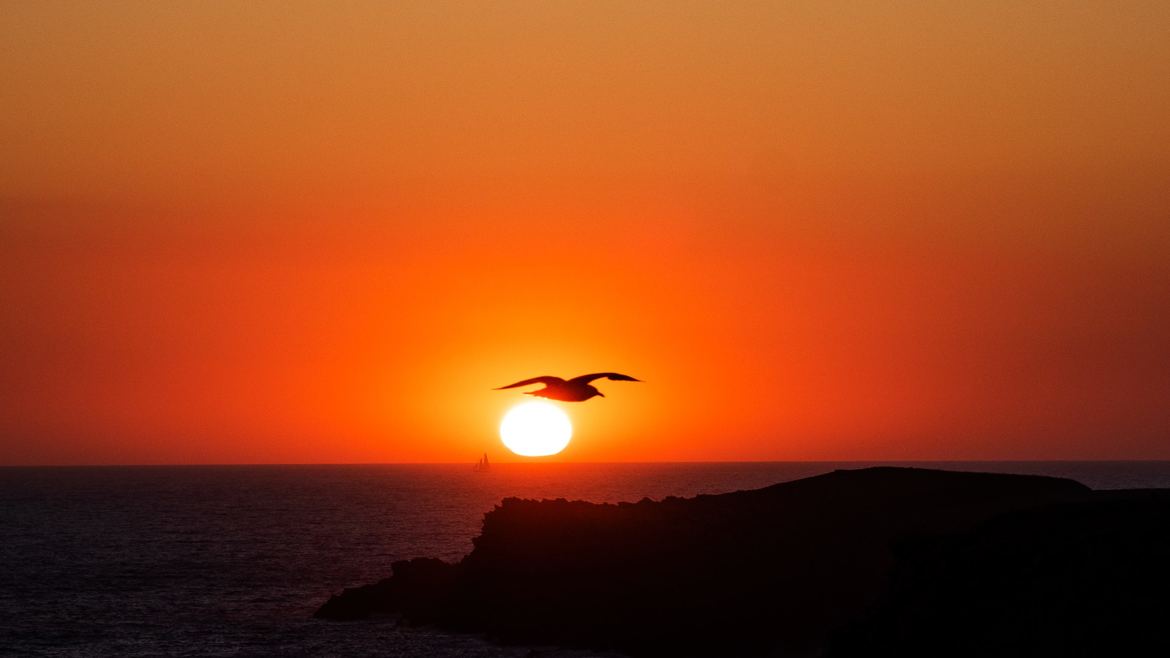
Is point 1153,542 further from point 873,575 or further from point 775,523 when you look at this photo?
point 775,523

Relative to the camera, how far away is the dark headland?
95.0ft

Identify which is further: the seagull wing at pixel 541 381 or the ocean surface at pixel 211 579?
the ocean surface at pixel 211 579

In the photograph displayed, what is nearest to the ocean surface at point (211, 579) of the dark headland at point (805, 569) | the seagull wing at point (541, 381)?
the dark headland at point (805, 569)

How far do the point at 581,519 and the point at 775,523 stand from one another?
850 centimetres

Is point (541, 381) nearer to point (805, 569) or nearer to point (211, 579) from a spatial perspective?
point (805, 569)

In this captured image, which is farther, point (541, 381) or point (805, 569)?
point (805, 569)

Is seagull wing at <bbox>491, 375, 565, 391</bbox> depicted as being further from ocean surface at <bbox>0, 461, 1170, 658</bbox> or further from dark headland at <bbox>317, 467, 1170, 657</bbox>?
ocean surface at <bbox>0, 461, 1170, 658</bbox>

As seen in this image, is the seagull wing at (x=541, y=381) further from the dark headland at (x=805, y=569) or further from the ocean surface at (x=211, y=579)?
the ocean surface at (x=211, y=579)

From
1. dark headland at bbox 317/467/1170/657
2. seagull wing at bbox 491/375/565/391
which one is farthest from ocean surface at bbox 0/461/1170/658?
seagull wing at bbox 491/375/565/391

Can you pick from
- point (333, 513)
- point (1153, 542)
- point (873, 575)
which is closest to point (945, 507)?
point (873, 575)

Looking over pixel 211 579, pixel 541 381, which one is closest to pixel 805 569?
pixel 541 381

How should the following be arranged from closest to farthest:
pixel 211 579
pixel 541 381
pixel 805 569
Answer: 1. pixel 541 381
2. pixel 805 569
3. pixel 211 579

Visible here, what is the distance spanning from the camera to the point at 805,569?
5162 cm

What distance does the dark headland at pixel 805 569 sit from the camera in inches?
1140
